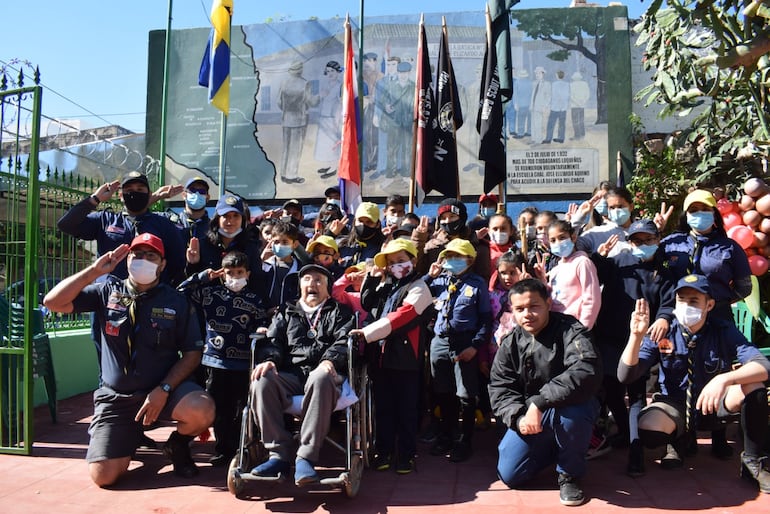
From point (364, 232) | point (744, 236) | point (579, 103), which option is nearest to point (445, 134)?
point (364, 232)

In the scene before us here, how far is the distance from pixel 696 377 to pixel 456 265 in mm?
1854

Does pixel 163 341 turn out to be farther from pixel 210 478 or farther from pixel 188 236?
pixel 188 236

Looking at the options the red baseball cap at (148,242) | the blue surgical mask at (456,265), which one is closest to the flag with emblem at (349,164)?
the blue surgical mask at (456,265)

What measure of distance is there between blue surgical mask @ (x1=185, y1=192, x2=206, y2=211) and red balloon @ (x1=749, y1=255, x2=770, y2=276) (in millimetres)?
5421

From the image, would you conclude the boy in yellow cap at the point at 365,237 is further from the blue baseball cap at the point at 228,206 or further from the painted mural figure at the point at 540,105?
the painted mural figure at the point at 540,105

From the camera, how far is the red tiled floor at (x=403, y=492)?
11.9 ft

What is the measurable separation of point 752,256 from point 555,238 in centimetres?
275

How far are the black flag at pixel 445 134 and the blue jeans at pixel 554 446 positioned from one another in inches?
191

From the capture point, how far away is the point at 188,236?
18.2ft

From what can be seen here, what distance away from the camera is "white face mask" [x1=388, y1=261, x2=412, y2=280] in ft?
14.9

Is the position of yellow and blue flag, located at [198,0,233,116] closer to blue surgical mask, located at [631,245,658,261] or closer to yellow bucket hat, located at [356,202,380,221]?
yellow bucket hat, located at [356,202,380,221]

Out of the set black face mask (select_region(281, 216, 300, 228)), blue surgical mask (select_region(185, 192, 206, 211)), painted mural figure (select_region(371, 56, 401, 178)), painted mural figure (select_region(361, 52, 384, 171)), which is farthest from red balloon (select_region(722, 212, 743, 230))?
painted mural figure (select_region(361, 52, 384, 171))

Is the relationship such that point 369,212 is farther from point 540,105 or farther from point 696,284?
point 540,105

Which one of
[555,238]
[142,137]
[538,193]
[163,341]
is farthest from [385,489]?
[142,137]
